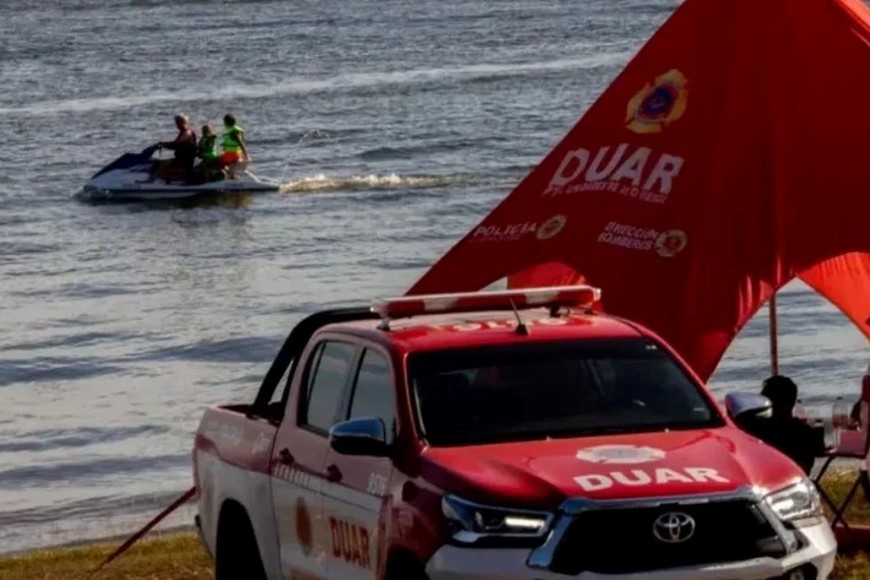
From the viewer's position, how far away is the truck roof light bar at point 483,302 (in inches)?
372

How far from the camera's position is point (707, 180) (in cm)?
1286

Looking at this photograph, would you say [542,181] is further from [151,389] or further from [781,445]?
[151,389]

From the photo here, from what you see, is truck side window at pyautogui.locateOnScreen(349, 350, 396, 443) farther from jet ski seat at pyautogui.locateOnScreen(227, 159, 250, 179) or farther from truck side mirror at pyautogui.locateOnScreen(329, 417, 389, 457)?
jet ski seat at pyautogui.locateOnScreen(227, 159, 250, 179)

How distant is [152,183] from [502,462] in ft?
110

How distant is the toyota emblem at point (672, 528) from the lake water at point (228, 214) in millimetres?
9135

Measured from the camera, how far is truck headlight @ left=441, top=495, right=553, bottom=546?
25.8 feet

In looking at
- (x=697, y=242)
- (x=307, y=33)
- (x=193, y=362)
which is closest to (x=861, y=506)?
(x=697, y=242)

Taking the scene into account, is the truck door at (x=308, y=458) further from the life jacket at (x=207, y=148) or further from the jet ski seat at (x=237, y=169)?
the jet ski seat at (x=237, y=169)

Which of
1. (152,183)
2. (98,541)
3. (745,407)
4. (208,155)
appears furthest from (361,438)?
(152,183)

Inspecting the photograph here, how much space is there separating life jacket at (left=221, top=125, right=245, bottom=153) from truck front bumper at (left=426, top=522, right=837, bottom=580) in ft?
102

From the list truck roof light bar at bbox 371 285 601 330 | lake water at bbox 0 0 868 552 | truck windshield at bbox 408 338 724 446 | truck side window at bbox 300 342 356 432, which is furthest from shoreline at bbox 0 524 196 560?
truck windshield at bbox 408 338 724 446

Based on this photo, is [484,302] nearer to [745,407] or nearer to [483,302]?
[483,302]

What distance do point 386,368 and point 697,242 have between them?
4041 mm

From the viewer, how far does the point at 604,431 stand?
8672mm
